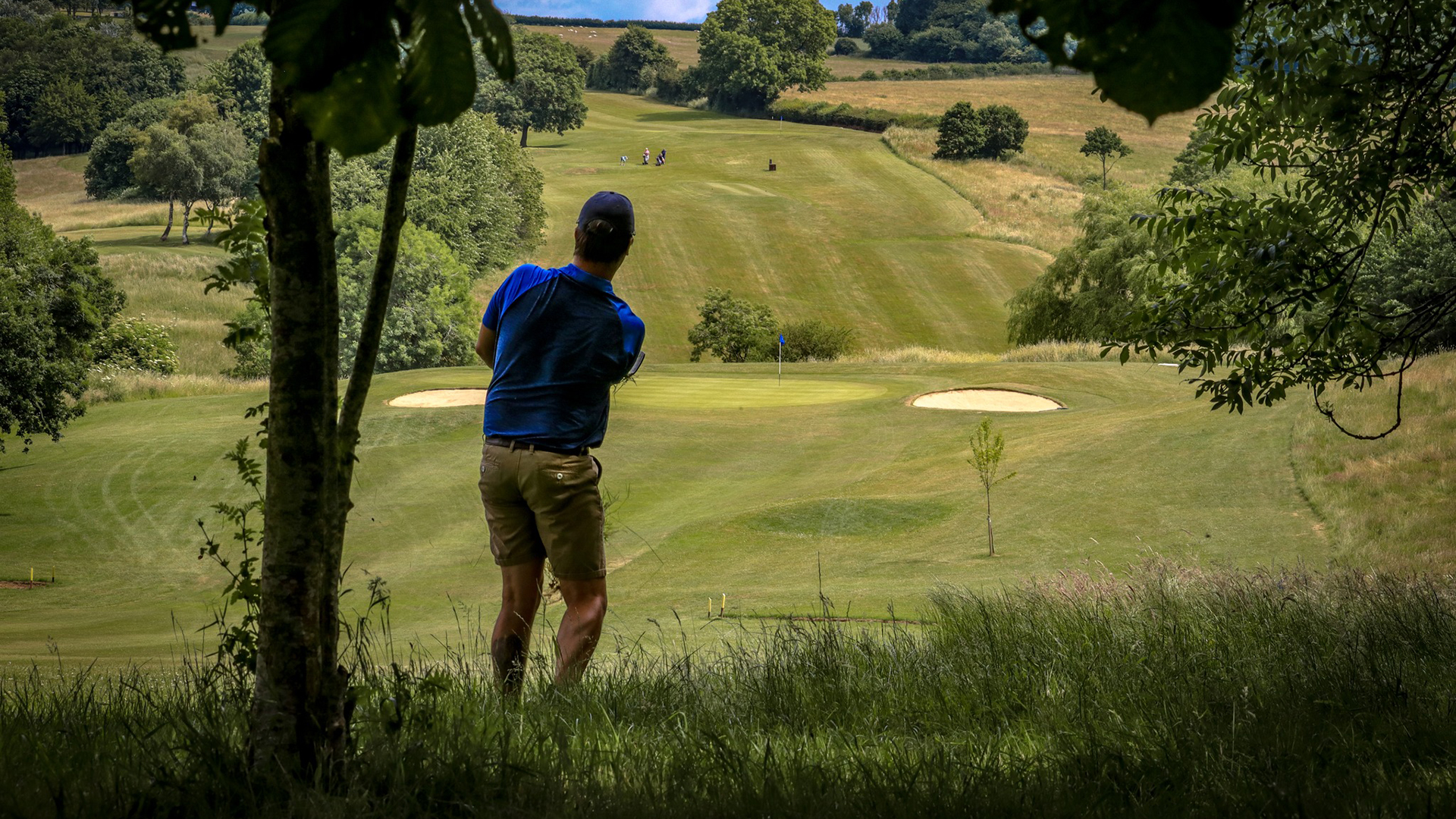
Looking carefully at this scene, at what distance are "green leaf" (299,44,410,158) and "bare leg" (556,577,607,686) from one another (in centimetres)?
328

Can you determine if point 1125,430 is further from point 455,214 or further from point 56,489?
point 455,214

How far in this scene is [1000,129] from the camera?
264ft

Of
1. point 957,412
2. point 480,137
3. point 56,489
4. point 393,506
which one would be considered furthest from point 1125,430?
point 480,137

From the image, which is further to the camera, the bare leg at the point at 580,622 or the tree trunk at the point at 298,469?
the bare leg at the point at 580,622

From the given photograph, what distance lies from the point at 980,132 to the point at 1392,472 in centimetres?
7293

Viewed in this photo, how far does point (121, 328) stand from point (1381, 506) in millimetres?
40341

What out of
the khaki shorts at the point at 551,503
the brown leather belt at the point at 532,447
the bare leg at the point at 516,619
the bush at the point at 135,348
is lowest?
the bush at the point at 135,348

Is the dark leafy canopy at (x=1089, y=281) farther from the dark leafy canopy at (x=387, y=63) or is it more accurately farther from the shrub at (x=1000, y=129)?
the shrub at (x=1000, y=129)

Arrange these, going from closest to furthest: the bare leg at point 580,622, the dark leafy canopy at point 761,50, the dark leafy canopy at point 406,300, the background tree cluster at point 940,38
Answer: the bare leg at point 580,622
the dark leafy canopy at point 406,300
the dark leafy canopy at point 761,50
the background tree cluster at point 940,38

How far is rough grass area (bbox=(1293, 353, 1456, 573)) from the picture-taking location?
31.9ft

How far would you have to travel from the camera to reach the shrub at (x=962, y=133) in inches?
3147

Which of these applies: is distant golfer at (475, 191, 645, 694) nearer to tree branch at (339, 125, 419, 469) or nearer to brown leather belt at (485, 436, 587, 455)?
brown leather belt at (485, 436, 587, 455)

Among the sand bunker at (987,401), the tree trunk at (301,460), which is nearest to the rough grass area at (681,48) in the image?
the sand bunker at (987,401)

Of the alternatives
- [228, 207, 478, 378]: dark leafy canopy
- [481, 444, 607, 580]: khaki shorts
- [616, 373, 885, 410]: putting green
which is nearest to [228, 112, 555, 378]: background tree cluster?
[228, 207, 478, 378]: dark leafy canopy
